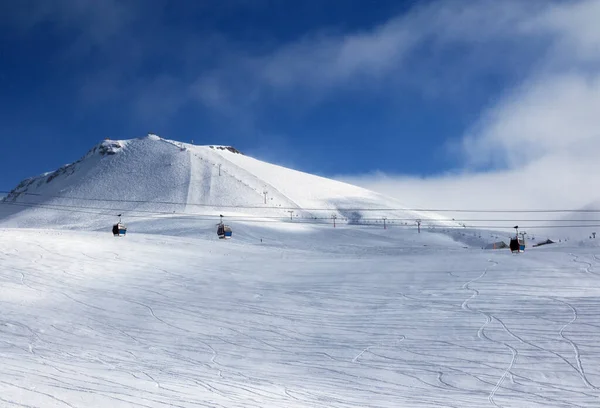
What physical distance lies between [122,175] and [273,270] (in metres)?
100

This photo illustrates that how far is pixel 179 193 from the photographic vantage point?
10606 cm

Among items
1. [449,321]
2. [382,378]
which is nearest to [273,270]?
[449,321]

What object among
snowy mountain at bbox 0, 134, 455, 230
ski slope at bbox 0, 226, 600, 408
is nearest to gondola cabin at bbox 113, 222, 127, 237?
ski slope at bbox 0, 226, 600, 408

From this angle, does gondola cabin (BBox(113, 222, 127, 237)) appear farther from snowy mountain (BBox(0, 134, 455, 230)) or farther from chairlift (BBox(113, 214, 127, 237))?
snowy mountain (BBox(0, 134, 455, 230))

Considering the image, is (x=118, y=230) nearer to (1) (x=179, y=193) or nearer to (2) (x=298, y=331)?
(2) (x=298, y=331)

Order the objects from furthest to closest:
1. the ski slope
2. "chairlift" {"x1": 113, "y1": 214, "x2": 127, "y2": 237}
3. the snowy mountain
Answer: the snowy mountain → "chairlift" {"x1": 113, "y1": 214, "x2": 127, "y2": 237} → the ski slope

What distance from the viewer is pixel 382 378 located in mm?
14719

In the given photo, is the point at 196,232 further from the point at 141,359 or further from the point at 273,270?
the point at 141,359

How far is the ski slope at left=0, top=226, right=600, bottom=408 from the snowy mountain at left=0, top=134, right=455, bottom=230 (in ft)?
159

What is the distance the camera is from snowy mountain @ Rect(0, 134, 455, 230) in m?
96.7

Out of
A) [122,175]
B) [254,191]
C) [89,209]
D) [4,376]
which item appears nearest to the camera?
[4,376]

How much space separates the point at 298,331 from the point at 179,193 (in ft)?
295

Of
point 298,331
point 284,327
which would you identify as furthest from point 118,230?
point 298,331

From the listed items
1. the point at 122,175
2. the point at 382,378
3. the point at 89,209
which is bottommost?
the point at 382,378
